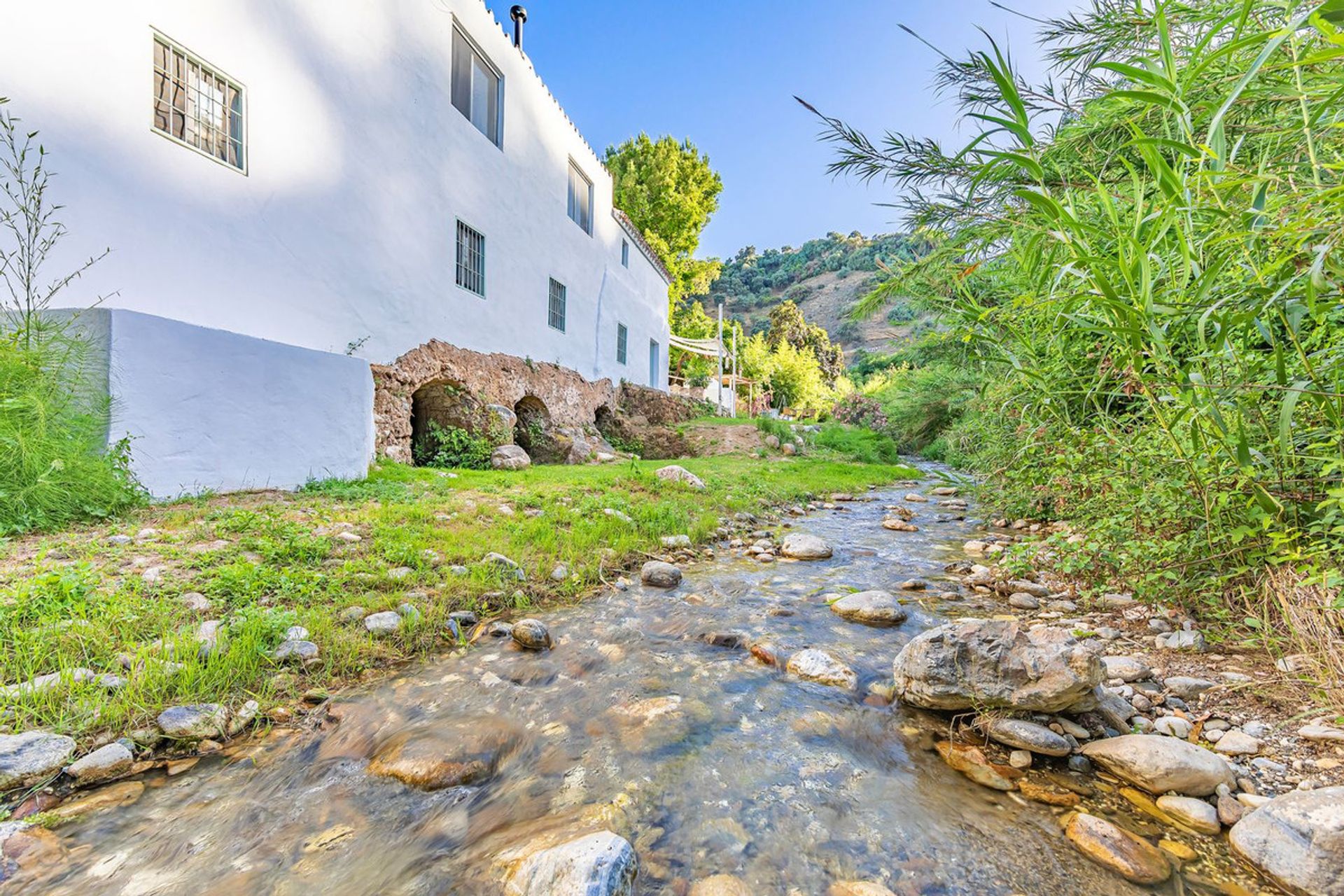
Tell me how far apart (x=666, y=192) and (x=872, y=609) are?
22572mm

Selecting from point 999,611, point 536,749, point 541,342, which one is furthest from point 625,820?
point 541,342

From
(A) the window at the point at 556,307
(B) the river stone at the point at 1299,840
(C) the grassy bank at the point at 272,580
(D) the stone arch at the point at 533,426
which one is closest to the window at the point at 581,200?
(A) the window at the point at 556,307

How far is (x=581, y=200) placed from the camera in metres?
12.6

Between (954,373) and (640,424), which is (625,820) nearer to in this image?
(954,373)

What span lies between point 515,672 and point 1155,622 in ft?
9.71

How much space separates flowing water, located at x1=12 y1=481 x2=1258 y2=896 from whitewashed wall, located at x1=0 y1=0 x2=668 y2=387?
4.84 m

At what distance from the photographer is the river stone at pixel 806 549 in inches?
171

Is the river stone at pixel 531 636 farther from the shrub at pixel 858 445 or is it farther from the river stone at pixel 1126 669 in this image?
the shrub at pixel 858 445

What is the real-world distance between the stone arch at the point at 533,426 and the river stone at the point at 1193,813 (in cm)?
955

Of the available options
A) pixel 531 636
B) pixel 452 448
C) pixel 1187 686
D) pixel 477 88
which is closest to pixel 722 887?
pixel 531 636

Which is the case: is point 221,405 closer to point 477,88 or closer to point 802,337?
point 477,88

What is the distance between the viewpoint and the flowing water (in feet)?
4.25

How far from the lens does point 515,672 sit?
7.49 ft

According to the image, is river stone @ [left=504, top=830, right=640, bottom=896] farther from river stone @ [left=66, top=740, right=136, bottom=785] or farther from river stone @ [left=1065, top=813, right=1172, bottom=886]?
river stone @ [left=66, top=740, right=136, bottom=785]
